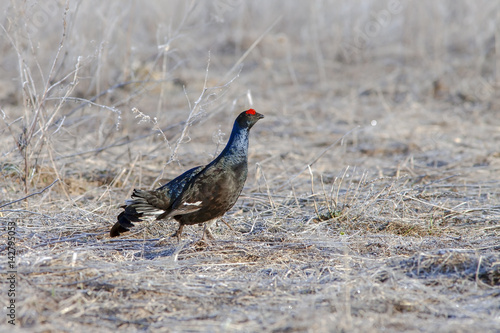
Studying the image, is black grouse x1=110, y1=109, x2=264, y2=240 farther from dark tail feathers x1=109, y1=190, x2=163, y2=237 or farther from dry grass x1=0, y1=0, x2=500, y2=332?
dry grass x1=0, y1=0, x2=500, y2=332

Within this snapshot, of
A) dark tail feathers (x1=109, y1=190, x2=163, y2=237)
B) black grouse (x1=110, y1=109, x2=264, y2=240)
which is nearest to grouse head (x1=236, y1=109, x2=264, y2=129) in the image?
black grouse (x1=110, y1=109, x2=264, y2=240)

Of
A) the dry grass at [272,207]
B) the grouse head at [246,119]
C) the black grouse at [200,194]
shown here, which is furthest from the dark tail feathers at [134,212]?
the grouse head at [246,119]

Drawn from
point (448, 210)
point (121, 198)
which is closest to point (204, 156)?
point (121, 198)

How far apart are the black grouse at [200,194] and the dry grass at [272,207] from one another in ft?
0.66

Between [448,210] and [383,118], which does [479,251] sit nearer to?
[448,210]

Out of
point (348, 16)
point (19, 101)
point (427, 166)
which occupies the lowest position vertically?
point (427, 166)

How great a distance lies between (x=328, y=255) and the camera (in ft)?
12.6

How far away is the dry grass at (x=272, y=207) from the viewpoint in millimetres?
3023

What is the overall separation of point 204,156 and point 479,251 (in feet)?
11.6

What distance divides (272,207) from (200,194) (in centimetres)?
94

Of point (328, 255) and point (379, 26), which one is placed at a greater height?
point (379, 26)

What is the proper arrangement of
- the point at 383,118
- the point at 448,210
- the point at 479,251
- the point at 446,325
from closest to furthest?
the point at 446,325 < the point at 479,251 < the point at 448,210 < the point at 383,118

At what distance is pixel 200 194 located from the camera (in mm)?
4078

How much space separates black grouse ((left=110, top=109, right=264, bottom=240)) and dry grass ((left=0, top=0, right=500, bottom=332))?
201mm
